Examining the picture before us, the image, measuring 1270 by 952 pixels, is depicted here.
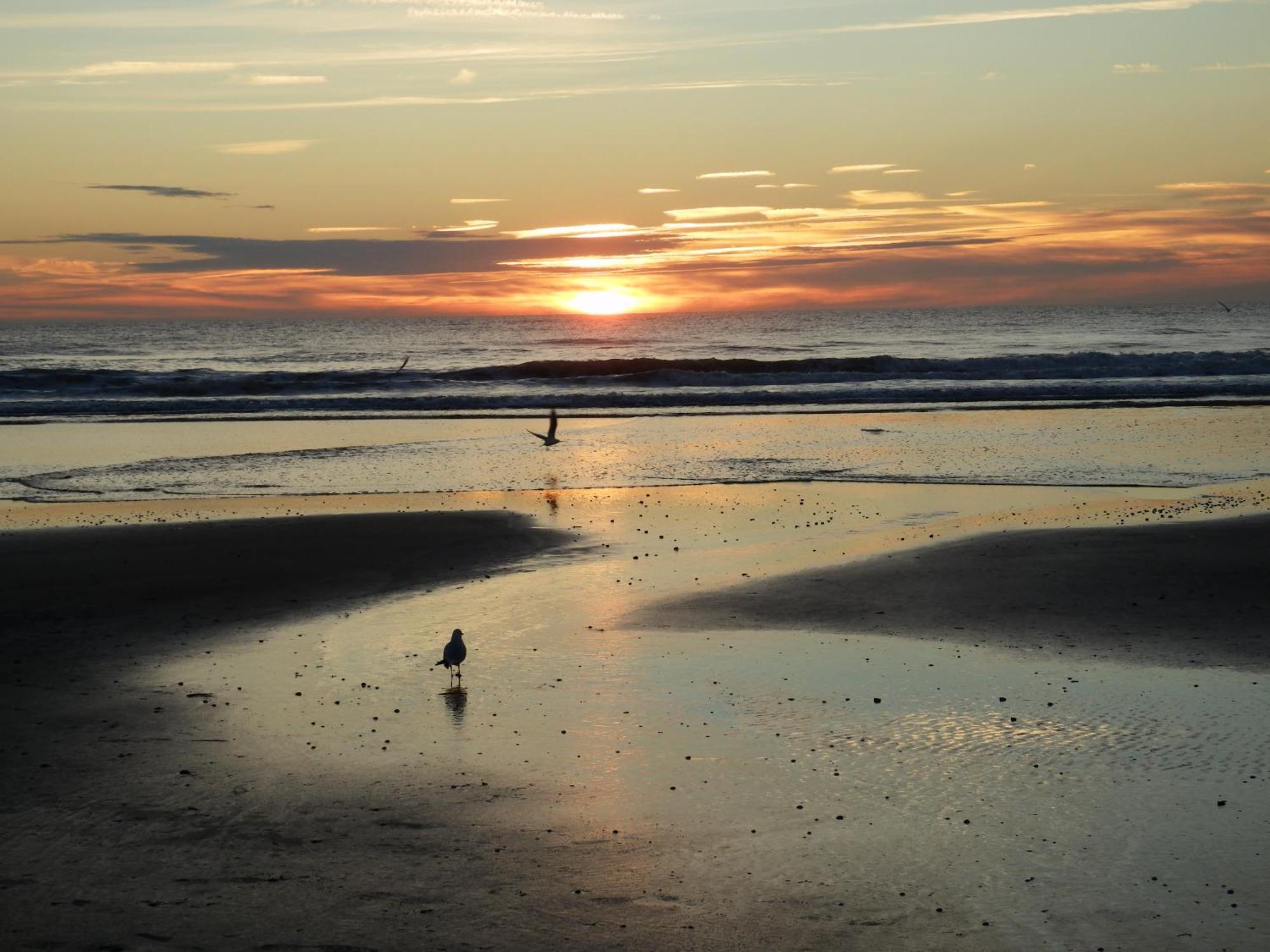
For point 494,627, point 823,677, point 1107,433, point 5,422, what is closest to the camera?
point 823,677

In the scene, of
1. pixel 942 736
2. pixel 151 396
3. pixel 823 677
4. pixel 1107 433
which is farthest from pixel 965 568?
pixel 151 396

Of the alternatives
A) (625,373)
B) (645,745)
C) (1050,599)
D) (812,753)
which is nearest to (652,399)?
(625,373)

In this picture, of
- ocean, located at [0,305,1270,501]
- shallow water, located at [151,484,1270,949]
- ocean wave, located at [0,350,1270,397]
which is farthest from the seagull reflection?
ocean wave, located at [0,350,1270,397]

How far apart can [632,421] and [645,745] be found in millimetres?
27991

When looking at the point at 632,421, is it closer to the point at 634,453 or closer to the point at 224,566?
the point at 634,453

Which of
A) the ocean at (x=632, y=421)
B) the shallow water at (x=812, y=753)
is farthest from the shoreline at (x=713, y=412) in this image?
the shallow water at (x=812, y=753)

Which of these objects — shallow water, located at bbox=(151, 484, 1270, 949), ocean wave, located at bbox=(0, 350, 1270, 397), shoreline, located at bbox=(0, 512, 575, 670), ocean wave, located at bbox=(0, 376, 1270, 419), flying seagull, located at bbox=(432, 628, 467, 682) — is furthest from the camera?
ocean wave, located at bbox=(0, 350, 1270, 397)

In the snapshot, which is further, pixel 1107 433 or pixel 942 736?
pixel 1107 433

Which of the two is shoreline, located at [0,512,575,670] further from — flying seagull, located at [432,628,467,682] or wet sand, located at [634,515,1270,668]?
wet sand, located at [634,515,1270,668]

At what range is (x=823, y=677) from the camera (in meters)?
10.6

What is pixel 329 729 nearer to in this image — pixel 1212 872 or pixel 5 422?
pixel 1212 872

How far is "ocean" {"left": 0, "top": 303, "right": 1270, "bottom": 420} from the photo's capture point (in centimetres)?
4294

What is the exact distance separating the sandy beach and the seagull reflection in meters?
0.03

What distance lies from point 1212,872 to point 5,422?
127 feet
